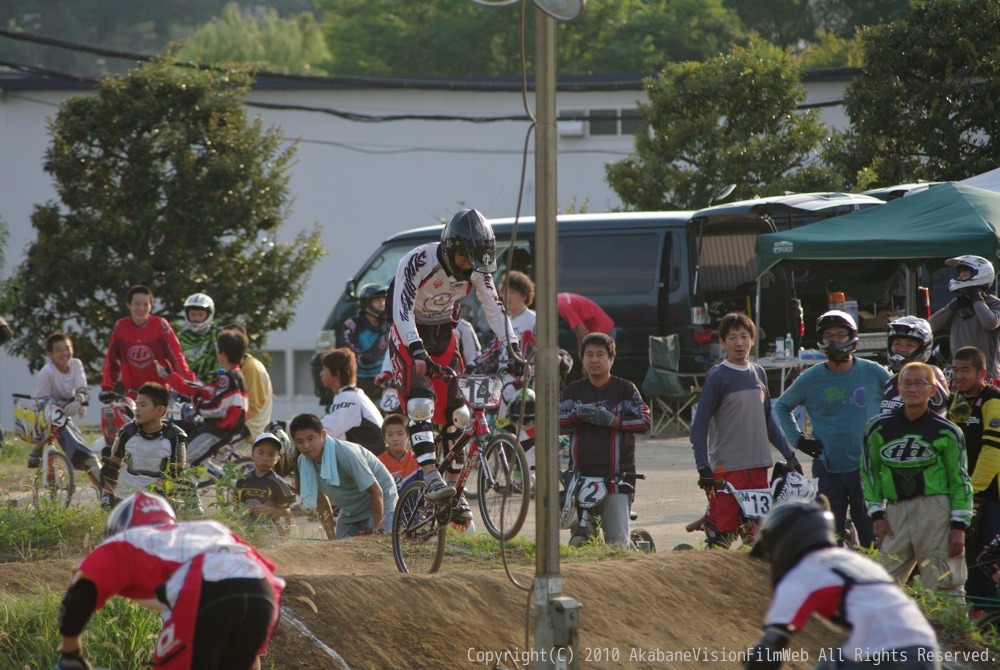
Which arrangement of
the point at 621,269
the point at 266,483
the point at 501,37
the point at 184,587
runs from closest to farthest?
the point at 184,587 < the point at 266,483 < the point at 621,269 < the point at 501,37

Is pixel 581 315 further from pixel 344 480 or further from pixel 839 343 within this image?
pixel 839 343

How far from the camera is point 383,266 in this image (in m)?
16.1

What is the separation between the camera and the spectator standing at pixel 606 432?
8727mm

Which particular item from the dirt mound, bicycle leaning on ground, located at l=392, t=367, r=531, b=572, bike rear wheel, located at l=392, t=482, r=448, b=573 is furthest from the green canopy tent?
bike rear wheel, located at l=392, t=482, r=448, b=573

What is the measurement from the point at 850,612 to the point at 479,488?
147 inches

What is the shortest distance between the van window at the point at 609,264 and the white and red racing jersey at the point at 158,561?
11.4 m

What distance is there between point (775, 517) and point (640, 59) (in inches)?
1633

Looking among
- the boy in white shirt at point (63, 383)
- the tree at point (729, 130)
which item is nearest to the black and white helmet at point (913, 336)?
the boy in white shirt at point (63, 383)


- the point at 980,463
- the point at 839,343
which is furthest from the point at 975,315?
the point at 980,463

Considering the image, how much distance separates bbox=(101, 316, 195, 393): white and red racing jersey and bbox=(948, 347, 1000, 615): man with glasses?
720 cm

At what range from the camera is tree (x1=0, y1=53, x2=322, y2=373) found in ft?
57.9

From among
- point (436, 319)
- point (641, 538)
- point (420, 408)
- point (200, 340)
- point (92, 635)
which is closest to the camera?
point (92, 635)

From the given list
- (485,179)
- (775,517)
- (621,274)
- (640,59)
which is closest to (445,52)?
(640,59)

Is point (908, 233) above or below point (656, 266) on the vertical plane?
above
